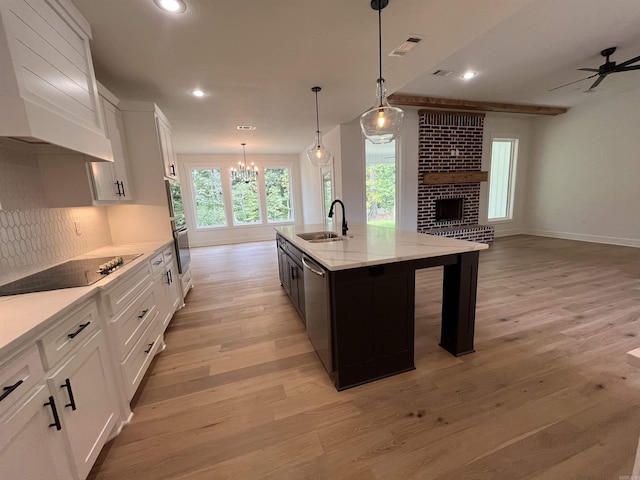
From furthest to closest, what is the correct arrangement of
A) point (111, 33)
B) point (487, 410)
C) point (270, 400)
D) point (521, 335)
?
point (521, 335)
point (111, 33)
point (270, 400)
point (487, 410)

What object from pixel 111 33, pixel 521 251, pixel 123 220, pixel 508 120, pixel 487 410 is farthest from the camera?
pixel 508 120

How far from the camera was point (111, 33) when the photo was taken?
6.44 ft

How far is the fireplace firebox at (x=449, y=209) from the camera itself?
603 centimetres

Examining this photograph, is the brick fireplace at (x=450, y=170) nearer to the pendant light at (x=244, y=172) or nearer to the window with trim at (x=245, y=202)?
the pendant light at (x=244, y=172)

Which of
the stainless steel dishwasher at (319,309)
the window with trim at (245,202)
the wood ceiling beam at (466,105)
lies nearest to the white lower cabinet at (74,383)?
the stainless steel dishwasher at (319,309)

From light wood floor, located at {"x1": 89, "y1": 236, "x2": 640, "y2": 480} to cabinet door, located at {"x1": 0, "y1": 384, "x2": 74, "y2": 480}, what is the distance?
42 centimetres

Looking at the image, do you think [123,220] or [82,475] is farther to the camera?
[123,220]

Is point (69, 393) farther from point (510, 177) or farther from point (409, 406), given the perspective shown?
point (510, 177)

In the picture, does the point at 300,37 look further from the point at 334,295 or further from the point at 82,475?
the point at 82,475

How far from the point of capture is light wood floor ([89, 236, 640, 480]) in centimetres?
128

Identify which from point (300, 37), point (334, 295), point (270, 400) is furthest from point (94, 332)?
point (300, 37)

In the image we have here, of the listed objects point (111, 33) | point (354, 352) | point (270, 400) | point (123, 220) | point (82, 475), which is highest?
point (111, 33)

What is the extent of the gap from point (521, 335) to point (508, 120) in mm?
6218

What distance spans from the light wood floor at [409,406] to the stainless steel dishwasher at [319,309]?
0.18 metres
